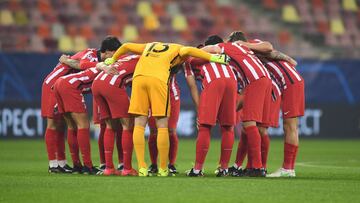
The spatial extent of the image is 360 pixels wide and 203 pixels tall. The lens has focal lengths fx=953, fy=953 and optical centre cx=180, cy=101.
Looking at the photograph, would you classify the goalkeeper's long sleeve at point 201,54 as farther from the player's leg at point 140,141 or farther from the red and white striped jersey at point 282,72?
the player's leg at point 140,141

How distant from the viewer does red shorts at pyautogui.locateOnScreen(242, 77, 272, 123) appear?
1279 centimetres

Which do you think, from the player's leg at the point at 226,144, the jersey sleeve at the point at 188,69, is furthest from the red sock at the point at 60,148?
the player's leg at the point at 226,144

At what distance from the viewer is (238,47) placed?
1304cm

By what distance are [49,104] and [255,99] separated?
10.5 ft

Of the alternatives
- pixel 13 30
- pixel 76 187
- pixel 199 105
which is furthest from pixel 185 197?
pixel 13 30

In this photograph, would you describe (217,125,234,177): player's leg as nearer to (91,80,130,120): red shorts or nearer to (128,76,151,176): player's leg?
(128,76,151,176): player's leg

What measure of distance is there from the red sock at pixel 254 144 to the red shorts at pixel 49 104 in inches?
118

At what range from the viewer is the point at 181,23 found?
28.3 m

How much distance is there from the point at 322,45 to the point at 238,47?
1645 cm

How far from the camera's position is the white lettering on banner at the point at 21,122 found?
23172 millimetres

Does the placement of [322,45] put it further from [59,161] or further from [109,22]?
Result: [59,161]

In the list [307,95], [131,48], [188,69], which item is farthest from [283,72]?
[307,95]

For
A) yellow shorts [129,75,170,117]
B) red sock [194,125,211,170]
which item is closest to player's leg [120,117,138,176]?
yellow shorts [129,75,170,117]

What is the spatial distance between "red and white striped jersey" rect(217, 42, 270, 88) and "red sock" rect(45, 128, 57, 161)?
2.86 metres
